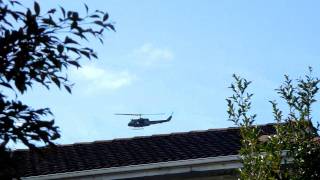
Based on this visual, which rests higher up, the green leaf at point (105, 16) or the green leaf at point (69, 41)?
the green leaf at point (105, 16)

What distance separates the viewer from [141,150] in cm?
1354

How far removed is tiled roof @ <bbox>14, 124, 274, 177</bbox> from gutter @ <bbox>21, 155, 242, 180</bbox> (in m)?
0.43

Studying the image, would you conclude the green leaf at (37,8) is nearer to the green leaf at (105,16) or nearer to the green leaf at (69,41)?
the green leaf at (69,41)

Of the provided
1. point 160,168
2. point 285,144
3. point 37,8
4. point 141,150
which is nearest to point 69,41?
point 37,8

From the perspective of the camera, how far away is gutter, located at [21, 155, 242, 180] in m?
11.5

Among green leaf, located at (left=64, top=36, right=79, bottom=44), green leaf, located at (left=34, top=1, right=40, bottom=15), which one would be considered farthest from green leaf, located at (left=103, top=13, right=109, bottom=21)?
green leaf, located at (left=34, top=1, right=40, bottom=15)

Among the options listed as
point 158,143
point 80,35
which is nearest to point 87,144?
point 158,143

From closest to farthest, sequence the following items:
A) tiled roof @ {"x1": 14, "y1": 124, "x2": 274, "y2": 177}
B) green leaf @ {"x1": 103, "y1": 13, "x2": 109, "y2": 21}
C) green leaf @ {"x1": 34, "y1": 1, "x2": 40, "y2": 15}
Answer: green leaf @ {"x1": 34, "y1": 1, "x2": 40, "y2": 15} < green leaf @ {"x1": 103, "y1": 13, "x2": 109, "y2": 21} < tiled roof @ {"x1": 14, "y1": 124, "x2": 274, "y2": 177}

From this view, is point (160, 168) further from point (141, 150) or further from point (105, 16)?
point (105, 16)

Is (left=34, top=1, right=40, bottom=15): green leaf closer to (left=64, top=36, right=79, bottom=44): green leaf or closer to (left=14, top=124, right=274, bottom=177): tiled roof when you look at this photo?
(left=64, top=36, right=79, bottom=44): green leaf

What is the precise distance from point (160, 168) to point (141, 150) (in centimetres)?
187

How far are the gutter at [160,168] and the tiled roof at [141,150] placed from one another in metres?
0.43

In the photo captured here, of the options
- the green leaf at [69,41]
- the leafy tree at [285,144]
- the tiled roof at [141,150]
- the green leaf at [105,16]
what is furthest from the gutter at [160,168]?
the green leaf at [69,41]

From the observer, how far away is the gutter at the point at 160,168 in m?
11.5
